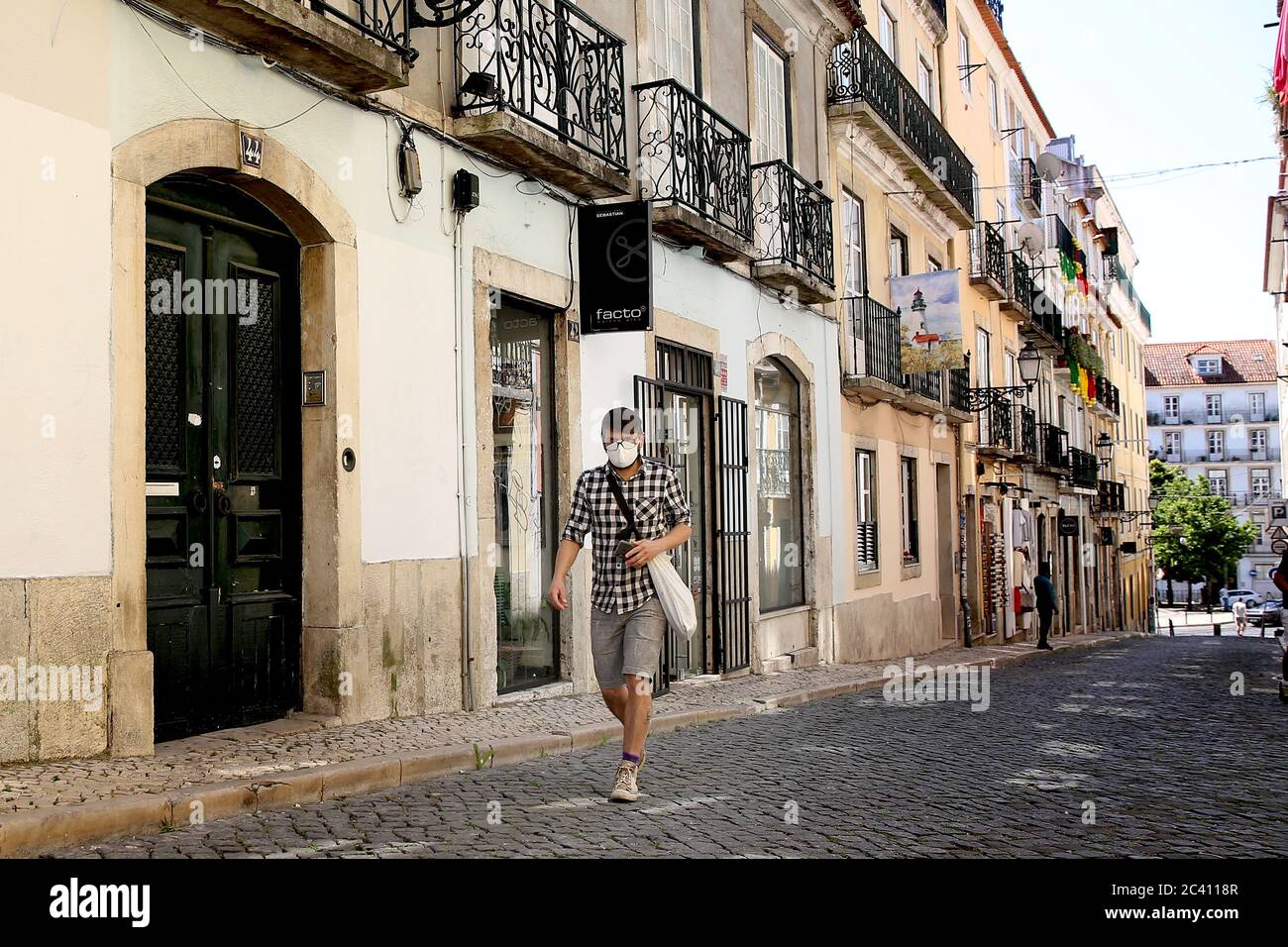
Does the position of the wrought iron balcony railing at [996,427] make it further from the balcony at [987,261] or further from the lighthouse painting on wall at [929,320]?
the lighthouse painting on wall at [929,320]

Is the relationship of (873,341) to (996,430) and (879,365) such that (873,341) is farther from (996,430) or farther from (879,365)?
(996,430)

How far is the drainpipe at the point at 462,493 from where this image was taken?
9.04 m

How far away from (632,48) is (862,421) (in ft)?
26.1

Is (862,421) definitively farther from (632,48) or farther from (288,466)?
(288,466)

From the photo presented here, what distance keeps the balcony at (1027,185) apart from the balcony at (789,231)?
17331 mm

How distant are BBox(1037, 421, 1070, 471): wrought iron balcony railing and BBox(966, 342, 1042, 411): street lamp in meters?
1.76

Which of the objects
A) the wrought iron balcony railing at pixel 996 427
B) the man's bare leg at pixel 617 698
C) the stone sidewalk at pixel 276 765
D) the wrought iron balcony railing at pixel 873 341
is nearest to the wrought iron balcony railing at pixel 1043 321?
the wrought iron balcony railing at pixel 996 427

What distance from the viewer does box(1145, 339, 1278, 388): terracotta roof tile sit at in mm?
82750

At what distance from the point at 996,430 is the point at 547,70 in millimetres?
17773

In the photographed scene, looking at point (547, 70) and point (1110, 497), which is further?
point (1110, 497)

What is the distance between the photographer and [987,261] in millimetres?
25828

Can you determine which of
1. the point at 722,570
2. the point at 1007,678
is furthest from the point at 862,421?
the point at 722,570

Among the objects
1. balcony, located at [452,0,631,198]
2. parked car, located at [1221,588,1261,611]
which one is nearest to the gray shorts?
balcony, located at [452,0,631,198]

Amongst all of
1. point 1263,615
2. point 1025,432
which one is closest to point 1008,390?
point 1025,432
